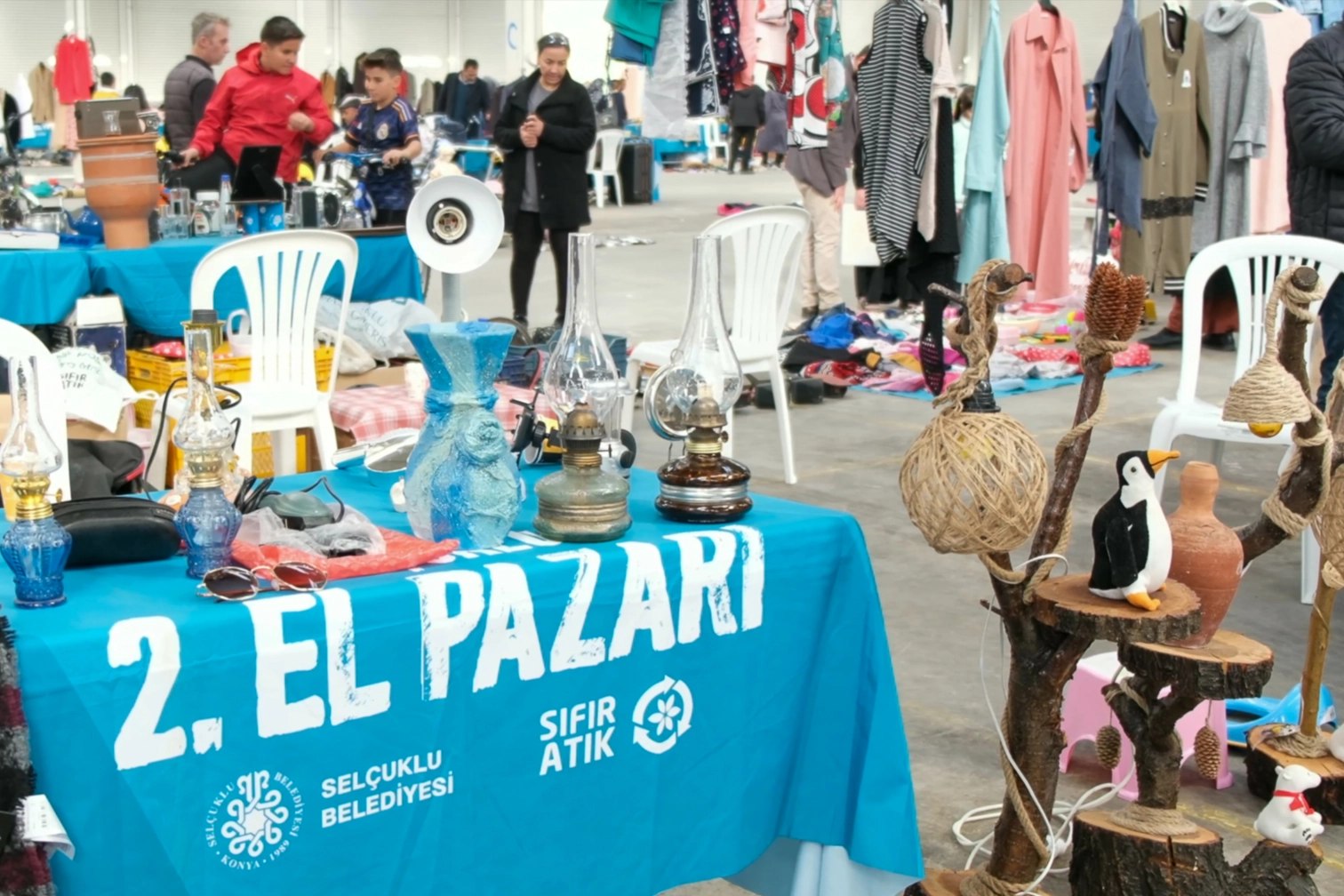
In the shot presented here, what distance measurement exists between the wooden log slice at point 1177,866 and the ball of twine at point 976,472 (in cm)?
53

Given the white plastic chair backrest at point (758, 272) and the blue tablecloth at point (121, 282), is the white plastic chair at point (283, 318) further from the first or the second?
the white plastic chair backrest at point (758, 272)

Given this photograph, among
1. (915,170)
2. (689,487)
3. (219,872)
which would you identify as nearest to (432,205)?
(689,487)

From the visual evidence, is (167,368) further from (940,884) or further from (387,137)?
(940,884)

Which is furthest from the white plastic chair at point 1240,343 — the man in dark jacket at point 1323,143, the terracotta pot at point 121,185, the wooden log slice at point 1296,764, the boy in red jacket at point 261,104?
the boy in red jacket at point 261,104

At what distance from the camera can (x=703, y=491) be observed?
78.0 inches

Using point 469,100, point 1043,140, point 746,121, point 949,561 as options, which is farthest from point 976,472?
point 746,121

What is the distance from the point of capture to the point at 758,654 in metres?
1.99

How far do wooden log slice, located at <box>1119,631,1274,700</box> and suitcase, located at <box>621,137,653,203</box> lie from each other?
1449 centimetres

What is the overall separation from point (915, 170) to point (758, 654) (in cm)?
349

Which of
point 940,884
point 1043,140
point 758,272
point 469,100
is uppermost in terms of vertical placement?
point 469,100

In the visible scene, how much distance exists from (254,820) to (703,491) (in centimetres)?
73

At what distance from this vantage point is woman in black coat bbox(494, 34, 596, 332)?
669 cm

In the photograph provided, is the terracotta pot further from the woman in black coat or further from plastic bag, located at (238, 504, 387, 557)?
plastic bag, located at (238, 504, 387, 557)

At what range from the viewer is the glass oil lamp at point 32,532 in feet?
5.04
